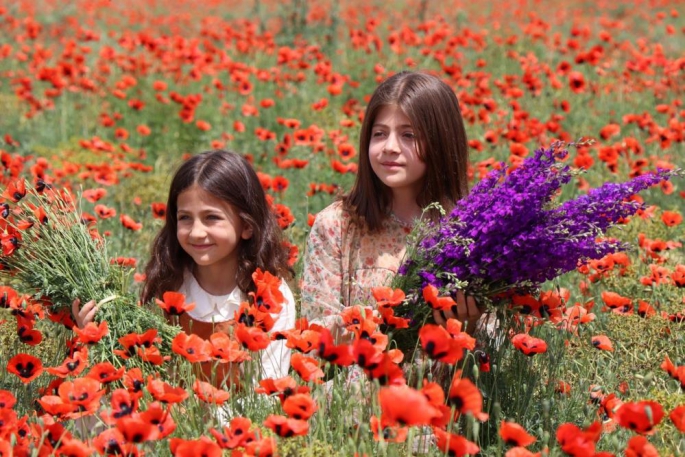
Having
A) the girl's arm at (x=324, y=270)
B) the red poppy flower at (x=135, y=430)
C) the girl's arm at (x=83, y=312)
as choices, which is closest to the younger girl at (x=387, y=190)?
the girl's arm at (x=324, y=270)

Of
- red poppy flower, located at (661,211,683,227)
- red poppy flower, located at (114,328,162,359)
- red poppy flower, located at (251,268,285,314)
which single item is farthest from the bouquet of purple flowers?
red poppy flower, located at (661,211,683,227)

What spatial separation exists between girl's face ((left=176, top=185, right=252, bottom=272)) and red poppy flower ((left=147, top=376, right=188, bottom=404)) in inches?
38.8

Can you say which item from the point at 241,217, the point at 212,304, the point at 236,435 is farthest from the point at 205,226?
the point at 236,435

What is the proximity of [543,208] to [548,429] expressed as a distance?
591 mm

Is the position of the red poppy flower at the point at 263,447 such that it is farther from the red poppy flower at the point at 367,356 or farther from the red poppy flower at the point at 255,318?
the red poppy flower at the point at 255,318

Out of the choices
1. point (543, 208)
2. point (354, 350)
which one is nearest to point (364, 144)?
point (543, 208)

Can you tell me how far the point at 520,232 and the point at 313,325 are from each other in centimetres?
60

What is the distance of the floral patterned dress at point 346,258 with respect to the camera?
9.68ft

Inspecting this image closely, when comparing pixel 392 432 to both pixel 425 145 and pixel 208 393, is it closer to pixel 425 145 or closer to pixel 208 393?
pixel 208 393

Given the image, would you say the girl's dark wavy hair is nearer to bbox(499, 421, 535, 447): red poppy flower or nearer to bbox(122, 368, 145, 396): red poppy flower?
bbox(122, 368, 145, 396): red poppy flower

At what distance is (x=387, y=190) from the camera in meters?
3.12

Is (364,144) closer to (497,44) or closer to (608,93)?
(608,93)

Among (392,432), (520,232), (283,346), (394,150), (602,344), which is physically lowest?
(283,346)

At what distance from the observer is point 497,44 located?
7723 mm
